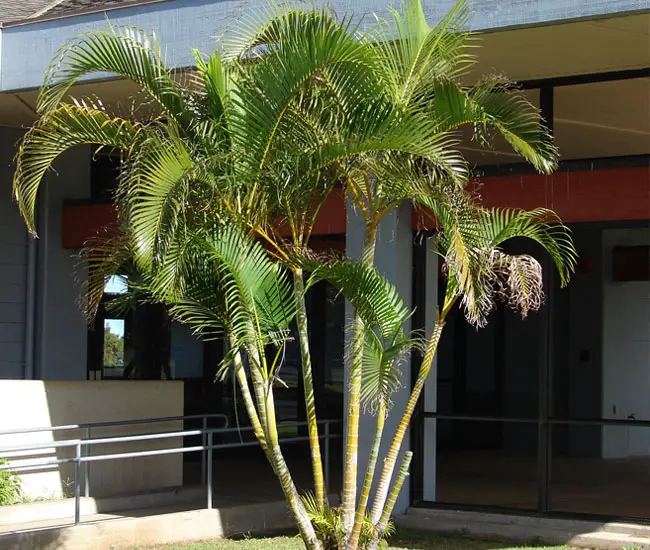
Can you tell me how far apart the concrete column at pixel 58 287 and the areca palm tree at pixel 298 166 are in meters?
6.28

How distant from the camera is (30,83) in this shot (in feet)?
36.1

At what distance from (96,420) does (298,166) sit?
5.01 meters

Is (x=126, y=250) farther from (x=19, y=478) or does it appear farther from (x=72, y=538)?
(x=19, y=478)

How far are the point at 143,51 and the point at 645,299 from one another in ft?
35.4

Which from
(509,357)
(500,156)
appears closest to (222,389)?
(509,357)

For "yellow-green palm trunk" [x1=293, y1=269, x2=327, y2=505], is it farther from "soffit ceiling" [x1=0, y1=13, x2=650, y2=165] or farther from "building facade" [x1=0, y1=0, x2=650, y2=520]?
"soffit ceiling" [x1=0, y1=13, x2=650, y2=165]

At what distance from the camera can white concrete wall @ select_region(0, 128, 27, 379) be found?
13.6 metres

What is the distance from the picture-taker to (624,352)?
1641 centimetres

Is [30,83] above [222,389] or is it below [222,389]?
above

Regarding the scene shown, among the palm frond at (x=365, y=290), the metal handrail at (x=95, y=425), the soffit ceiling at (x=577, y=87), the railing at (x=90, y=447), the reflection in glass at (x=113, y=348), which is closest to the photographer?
the palm frond at (x=365, y=290)

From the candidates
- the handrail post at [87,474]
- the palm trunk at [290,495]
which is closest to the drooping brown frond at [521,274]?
the palm trunk at [290,495]

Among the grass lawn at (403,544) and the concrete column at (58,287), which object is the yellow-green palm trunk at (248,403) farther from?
the concrete column at (58,287)

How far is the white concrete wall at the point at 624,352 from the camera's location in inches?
641

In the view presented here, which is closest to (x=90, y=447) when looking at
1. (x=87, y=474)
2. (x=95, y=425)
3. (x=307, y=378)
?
(x=95, y=425)
